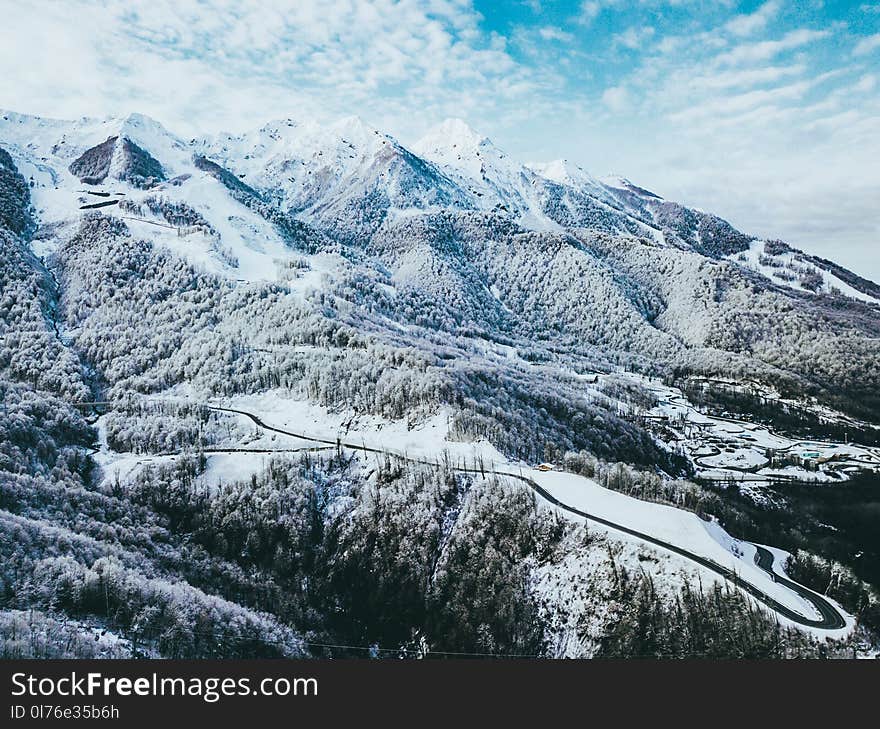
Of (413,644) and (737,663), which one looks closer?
(737,663)

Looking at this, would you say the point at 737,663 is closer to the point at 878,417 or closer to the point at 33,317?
the point at 33,317

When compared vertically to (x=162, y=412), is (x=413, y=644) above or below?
below

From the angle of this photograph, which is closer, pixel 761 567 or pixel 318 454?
pixel 761 567

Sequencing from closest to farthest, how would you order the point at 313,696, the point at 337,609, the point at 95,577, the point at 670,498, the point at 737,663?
the point at 313,696, the point at 737,663, the point at 95,577, the point at 337,609, the point at 670,498

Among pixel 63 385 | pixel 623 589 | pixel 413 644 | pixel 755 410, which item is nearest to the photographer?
pixel 623 589

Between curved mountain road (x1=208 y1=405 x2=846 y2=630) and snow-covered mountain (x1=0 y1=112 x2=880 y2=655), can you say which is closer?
curved mountain road (x1=208 y1=405 x2=846 y2=630)

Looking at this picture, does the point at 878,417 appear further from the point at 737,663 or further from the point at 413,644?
the point at 737,663

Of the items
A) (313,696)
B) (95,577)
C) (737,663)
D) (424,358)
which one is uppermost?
(424,358)

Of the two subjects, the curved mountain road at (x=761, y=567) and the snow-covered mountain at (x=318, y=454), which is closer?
the curved mountain road at (x=761, y=567)

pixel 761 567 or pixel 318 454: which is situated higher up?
pixel 318 454

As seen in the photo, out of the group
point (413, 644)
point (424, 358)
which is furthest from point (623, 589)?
point (424, 358)
